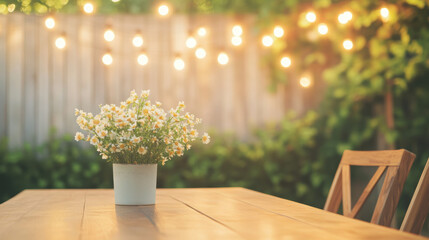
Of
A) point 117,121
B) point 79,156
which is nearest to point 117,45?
point 79,156

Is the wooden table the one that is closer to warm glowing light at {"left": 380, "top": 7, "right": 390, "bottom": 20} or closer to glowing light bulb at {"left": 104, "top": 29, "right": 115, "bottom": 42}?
glowing light bulb at {"left": 104, "top": 29, "right": 115, "bottom": 42}

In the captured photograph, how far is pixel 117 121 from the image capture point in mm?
1819

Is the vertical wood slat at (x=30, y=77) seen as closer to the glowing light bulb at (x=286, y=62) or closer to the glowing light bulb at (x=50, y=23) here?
the glowing light bulb at (x=50, y=23)

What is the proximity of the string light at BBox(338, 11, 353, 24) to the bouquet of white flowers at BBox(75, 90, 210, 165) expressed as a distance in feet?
7.66

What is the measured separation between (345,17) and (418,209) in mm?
2549

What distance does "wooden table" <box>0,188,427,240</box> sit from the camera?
1272 mm

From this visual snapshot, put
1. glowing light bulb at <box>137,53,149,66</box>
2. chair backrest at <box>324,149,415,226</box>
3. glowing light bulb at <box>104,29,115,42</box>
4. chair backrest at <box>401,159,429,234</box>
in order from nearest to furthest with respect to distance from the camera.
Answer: chair backrest at <box>401,159,429,234</box>
chair backrest at <box>324,149,415,226</box>
glowing light bulb at <box>104,29,115,42</box>
glowing light bulb at <box>137,53,149,66</box>

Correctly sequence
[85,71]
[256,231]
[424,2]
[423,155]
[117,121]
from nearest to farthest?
[256,231]
[117,121]
[424,2]
[423,155]
[85,71]

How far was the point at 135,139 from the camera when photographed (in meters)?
1.81

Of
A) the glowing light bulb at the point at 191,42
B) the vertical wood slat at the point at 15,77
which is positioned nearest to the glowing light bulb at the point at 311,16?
→ the glowing light bulb at the point at 191,42

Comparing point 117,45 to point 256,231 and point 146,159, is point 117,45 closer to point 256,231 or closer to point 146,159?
point 146,159

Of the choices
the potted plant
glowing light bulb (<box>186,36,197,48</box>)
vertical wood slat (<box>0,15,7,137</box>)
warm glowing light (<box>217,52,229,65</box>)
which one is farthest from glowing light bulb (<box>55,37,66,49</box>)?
the potted plant

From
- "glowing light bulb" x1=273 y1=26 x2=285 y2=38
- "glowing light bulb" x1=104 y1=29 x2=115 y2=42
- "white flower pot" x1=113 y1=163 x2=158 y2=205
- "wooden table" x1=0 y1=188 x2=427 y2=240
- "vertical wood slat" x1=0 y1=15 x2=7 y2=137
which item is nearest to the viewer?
"wooden table" x1=0 y1=188 x2=427 y2=240

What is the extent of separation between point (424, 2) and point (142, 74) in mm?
2086
